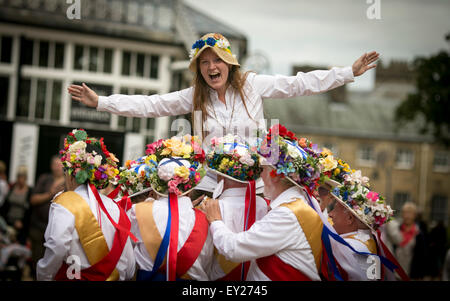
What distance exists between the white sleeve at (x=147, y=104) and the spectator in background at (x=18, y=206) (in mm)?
4812

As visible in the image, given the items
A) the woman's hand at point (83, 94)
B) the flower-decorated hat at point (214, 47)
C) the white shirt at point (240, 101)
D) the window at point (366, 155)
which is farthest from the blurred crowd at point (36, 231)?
the window at point (366, 155)

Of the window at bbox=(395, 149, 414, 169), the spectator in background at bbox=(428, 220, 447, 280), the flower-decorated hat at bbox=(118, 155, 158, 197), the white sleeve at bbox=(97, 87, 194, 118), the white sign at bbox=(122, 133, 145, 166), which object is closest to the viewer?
the flower-decorated hat at bbox=(118, 155, 158, 197)

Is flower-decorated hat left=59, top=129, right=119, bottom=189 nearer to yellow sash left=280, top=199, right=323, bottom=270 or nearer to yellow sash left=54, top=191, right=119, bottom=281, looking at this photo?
yellow sash left=54, top=191, right=119, bottom=281

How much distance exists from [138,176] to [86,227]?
2.02 feet

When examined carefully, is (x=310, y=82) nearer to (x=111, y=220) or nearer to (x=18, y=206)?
(x=111, y=220)

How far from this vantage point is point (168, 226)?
11.2ft

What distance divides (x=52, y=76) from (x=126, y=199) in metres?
11.7

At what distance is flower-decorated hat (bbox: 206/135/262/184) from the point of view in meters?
3.58

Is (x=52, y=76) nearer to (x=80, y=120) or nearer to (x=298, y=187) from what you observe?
(x=80, y=120)

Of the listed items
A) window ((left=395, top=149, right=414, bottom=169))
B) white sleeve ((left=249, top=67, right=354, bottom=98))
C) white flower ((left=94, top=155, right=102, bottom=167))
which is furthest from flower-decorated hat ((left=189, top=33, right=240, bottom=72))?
window ((left=395, top=149, right=414, bottom=169))

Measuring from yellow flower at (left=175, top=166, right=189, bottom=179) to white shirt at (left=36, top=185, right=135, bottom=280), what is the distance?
20.5 inches

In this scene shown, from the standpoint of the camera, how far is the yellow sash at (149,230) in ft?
11.3

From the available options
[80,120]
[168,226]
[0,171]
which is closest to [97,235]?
[168,226]

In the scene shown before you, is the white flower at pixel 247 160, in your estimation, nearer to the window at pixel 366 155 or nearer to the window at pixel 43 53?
the window at pixel 43 53
